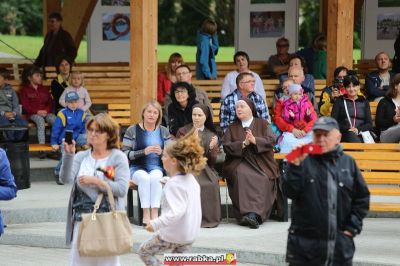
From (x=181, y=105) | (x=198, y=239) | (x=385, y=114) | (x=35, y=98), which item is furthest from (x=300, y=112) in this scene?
(x=35, y=98)

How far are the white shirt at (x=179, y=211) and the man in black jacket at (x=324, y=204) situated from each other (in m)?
1.05

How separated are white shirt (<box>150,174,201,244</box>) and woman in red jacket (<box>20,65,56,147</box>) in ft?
28.1

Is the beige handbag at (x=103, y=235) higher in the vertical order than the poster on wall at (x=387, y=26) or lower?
lower

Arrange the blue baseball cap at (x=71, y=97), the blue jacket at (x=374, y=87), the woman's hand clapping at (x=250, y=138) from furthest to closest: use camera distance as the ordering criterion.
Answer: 1. the blue jacket at (x=374, y=87)
2. the blue baseball cap at (x=71, y=97)
3. the woman's hand clapping at (x=250, y=138)

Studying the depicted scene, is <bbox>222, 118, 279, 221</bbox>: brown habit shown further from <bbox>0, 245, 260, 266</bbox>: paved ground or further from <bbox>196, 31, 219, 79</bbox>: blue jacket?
<bbox>196, 31, 219, 79</bbox>: blue jacket

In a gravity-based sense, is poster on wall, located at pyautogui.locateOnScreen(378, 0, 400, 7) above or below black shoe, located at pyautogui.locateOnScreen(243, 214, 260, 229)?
above

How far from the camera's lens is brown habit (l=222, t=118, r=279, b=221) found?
43.3ft

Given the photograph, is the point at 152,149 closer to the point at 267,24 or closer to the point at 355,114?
the point at 355,114

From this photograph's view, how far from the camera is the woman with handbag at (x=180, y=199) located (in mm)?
8836

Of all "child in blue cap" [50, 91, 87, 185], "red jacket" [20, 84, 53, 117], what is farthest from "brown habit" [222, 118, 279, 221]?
"red jacket" [20, 84, 53, 117]

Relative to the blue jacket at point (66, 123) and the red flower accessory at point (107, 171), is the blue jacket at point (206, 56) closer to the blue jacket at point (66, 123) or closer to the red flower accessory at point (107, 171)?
the blue jacket at point (66, 123)

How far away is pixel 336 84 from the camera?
1577 cm

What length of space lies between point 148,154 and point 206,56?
598 cm

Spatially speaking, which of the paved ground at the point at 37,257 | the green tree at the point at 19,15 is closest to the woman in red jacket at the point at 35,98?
the paved ground at the point at 37,257
